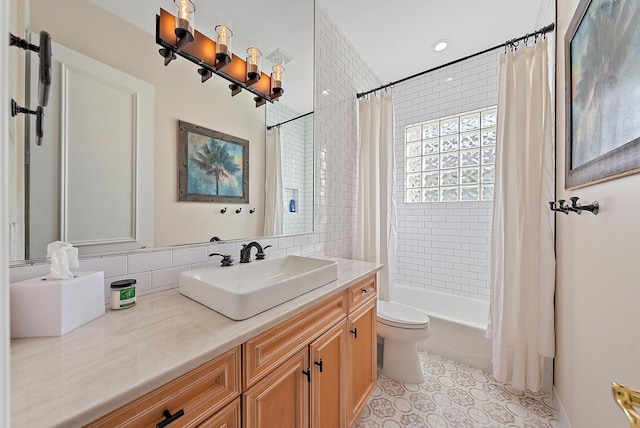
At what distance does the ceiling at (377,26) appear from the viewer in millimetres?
1417

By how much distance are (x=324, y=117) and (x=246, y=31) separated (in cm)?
80

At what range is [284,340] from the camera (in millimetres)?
870

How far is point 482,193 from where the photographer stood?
8.39 ft

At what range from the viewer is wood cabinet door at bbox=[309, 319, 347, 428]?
3.30ft

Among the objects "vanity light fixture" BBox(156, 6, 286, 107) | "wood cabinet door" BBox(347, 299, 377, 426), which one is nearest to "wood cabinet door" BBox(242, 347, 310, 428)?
"wood cabinet door" BBox(347, 299, 377, 426)

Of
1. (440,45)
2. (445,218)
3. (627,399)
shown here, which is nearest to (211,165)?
(627,399)

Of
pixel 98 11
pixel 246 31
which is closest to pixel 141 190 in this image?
pixel 98 11

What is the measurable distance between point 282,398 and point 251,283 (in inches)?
19.6

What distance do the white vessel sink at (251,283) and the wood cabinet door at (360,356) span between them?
35 cm

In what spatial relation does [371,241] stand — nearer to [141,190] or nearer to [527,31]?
[141,190]

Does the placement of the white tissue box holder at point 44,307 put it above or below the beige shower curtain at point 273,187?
below

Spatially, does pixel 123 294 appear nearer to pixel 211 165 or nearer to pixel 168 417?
pixel 168 417

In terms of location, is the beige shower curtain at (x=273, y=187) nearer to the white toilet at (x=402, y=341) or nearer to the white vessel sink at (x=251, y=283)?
the white vessel sink at (x=251, y=283)

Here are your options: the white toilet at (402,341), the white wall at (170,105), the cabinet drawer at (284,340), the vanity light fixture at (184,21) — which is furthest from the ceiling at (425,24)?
the white toilet at (402,341)
